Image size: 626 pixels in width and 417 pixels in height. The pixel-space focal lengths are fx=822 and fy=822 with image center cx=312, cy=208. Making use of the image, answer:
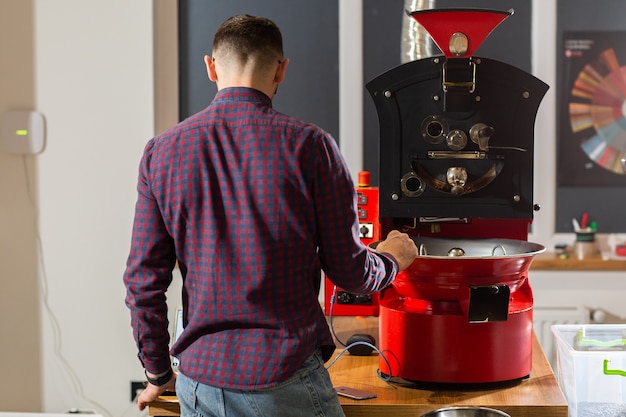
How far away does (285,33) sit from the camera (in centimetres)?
334

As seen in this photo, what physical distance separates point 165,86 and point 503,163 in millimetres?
1834

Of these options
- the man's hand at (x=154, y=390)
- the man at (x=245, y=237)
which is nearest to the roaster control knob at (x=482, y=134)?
the man at (x=245, y=237)

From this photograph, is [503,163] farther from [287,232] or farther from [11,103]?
[11,103]

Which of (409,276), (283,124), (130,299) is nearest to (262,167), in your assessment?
(283,124)

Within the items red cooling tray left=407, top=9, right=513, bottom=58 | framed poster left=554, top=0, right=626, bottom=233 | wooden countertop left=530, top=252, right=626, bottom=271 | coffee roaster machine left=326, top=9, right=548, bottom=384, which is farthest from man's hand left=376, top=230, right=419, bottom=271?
framed poster left=554, top=0, right=626, bottom=233

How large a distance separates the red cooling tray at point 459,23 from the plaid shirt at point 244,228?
1.60ft

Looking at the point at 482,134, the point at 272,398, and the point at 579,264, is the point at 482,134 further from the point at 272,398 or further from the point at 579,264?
the point at 579,264

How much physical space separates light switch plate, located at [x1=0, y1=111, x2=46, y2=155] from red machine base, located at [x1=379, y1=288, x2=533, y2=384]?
76.4 inches

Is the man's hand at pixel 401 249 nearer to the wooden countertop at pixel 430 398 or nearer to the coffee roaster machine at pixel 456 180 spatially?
the coffee roaster machine at pixel 456 180

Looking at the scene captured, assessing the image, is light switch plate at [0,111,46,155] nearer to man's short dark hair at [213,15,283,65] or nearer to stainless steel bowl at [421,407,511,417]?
man's short dark hair at [213,15,283,65]

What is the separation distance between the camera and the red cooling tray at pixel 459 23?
1.83 meters

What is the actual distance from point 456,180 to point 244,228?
0.60 m

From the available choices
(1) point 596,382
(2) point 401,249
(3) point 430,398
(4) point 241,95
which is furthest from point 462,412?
(4) point 241,95

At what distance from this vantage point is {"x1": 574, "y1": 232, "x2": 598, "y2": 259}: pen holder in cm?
319
